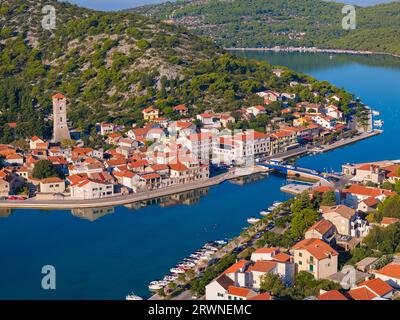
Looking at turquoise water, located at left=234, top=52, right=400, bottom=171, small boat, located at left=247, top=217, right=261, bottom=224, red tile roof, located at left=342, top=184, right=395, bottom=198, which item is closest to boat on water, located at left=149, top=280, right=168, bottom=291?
small boat, located at left=247, top=217, right=261, bottom=224

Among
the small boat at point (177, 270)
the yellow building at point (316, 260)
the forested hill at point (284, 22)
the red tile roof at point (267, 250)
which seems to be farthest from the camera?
the forested hill at point (284, 22)

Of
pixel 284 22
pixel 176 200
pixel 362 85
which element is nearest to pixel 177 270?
pixel 176 200

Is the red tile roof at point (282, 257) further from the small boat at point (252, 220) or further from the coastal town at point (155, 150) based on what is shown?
the coastal town at point (155, 150)

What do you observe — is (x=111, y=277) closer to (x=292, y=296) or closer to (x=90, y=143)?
(x=292, y=296)

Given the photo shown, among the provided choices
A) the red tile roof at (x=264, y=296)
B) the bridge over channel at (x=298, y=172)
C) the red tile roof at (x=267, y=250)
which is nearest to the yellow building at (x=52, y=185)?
the bridge over channel at (x=298, y=172)

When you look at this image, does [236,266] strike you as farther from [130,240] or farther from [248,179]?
[248,179]

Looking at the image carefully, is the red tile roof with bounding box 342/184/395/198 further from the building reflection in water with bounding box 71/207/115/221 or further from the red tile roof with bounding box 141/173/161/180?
the building reflection in water with bounding box 71/207/115/221
